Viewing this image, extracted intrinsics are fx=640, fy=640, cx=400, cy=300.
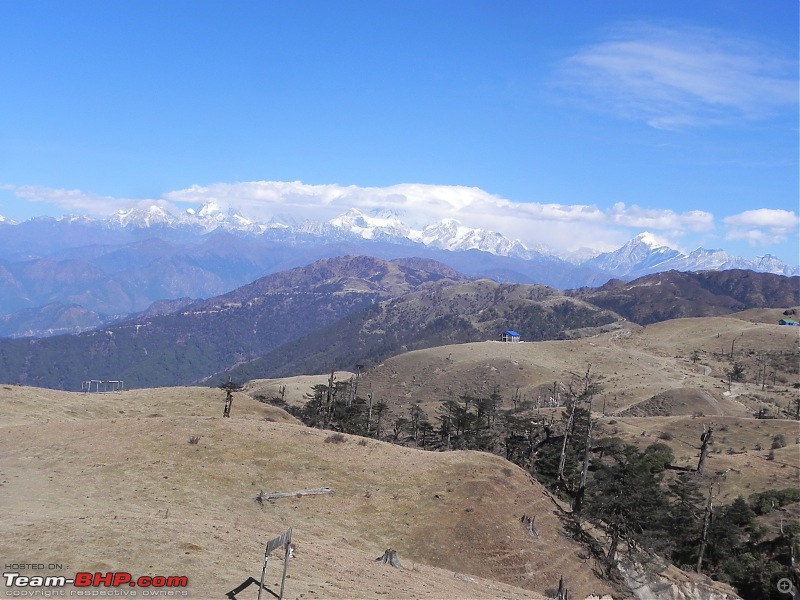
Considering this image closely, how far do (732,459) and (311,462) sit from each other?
202 feet

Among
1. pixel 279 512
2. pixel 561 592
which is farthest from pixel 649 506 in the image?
pixel 279 512

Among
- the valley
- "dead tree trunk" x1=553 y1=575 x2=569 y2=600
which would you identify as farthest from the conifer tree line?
"dead tree trunk" x1=553 y1=575 x2=569 y2=600

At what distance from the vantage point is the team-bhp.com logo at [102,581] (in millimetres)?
23266

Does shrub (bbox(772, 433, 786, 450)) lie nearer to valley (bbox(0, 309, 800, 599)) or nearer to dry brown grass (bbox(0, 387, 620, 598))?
valley (bbox(0, 309, 800, 599))

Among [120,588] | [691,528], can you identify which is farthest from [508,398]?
[120,588]

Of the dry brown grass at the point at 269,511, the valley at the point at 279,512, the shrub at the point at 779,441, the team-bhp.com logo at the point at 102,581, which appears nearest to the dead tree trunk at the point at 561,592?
the valley at the point at 279,512

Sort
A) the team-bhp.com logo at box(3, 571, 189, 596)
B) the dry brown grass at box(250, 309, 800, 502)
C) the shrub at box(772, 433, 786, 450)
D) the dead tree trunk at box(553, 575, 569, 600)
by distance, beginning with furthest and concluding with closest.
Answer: the shrub at box(772, 433, 786, 450) < the dry brown grass at box(250, 309, 800, 502) < the dead tree trunk at box(553, 575, 569, 600) < the team-bhp.com logo at box(3, 571, 189, 596)

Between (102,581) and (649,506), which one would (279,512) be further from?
(649,506)

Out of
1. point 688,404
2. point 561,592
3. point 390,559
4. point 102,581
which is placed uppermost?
point 102,581

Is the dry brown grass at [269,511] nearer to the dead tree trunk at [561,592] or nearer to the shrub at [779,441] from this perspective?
the dead tree trunk at [561,592]

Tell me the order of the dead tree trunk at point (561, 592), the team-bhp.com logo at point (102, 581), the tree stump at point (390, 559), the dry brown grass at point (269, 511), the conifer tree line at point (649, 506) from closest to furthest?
the team-bhp.com logo at point (102, 581) < the dry brown grass at point (269, 511) < the tree stump at point (390, 559) < the dead tree trunk at point (561, 592) < the conifer tree line at point (649, 506)

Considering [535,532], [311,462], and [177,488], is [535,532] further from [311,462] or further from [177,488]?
[177,488]

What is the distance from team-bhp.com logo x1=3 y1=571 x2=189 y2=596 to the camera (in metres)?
23.3

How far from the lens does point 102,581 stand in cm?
2416
